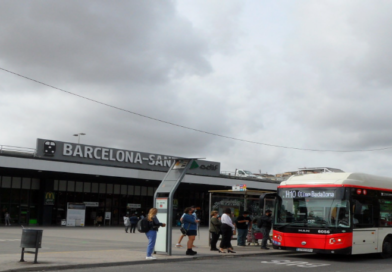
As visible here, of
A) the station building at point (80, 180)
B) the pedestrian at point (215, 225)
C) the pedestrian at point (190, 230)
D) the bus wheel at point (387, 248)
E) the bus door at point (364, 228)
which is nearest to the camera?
the bus door at point (364, 228)

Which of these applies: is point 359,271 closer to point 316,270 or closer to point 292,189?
point 316,270

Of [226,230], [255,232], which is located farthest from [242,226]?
[226,230]

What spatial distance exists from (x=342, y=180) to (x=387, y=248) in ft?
11.1

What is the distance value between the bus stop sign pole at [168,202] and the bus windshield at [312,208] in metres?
3.57

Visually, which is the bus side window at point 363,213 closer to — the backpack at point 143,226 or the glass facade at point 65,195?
the backpack at point 143,226

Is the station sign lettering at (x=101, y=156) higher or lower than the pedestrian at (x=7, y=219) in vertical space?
higher

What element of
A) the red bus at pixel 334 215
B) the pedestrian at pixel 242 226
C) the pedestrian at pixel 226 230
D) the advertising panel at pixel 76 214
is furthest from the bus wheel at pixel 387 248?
the advertising panel at pixel 76 214

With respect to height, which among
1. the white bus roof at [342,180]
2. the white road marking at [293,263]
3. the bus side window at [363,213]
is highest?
the white bus roof at [342,180]

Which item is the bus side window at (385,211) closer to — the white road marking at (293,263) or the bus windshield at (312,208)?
the bus windshield at (312,208)

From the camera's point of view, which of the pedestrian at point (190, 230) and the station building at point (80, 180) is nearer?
the pedestrian at point (190, 230)

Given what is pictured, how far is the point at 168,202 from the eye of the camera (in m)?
15.7

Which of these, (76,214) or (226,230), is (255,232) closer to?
(226,230)

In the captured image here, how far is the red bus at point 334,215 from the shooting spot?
1537cm

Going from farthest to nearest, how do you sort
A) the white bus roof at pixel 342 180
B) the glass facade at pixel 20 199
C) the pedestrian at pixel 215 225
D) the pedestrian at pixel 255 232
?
the glass facade at pixel 20 199 < the pedestrian at pixel 255 232 < the pedestrian at pixel 215 225 < the white bus roof at pixel 342 180
